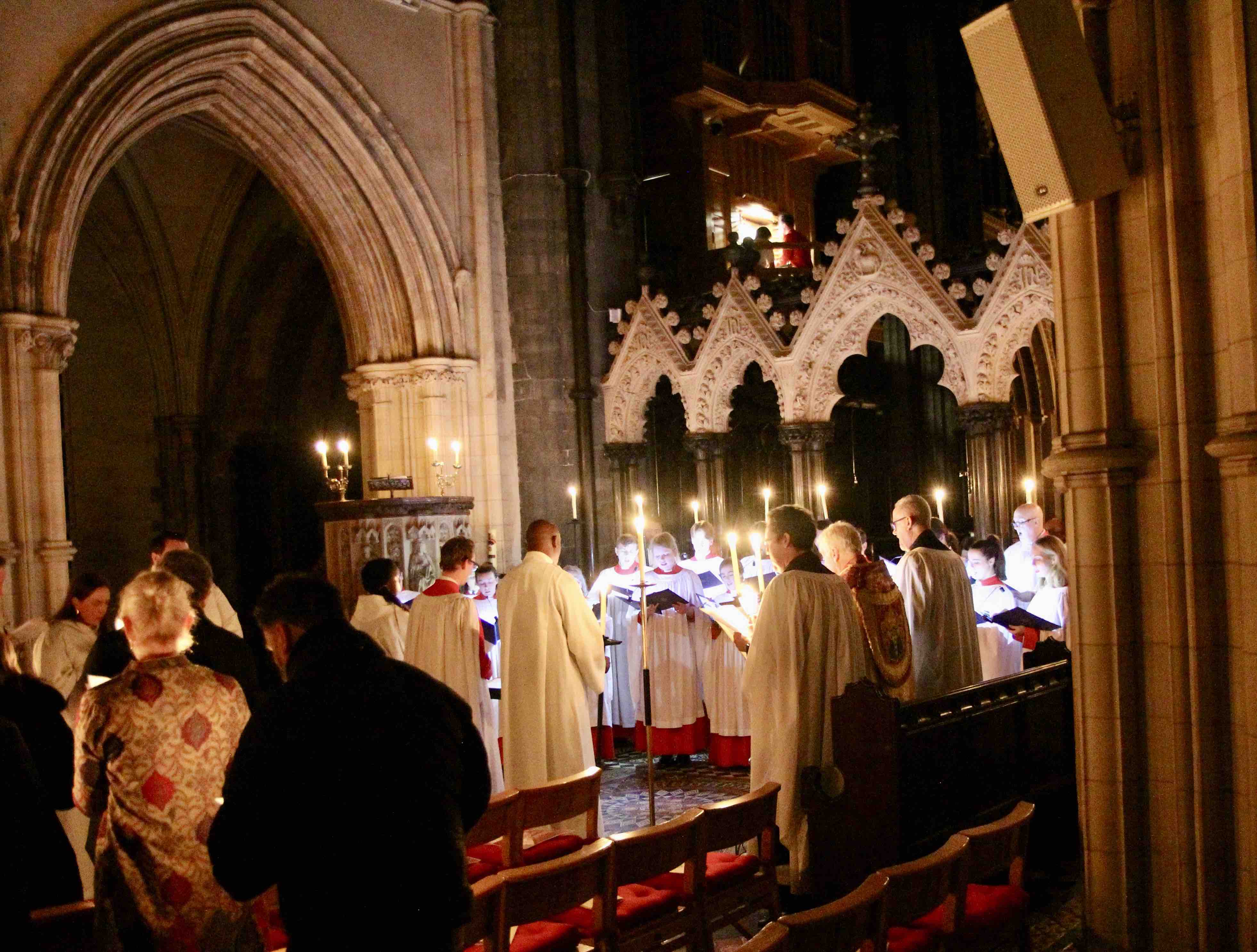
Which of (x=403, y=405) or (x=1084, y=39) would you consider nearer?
(x=1084, y=39)

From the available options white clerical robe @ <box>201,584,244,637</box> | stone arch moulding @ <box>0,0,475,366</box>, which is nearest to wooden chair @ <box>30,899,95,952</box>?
white clerical robe @ <box>201,584,244,637</box>

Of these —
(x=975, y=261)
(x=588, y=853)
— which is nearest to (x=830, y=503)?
(x=975, y=261)

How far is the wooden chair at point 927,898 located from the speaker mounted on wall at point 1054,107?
2.15 metres

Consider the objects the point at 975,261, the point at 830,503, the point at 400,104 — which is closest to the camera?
the point at 975,261

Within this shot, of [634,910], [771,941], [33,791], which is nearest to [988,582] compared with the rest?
[634,910]

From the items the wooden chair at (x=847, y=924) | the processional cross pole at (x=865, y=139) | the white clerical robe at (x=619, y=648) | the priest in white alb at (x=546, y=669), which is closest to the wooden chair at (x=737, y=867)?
the wooden chair at (x=847, y=924)

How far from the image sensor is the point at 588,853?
139 inches

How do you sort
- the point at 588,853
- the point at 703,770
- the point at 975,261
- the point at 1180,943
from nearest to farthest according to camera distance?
the point at 588,853, the point at 1180,943, the point at 703,770, the point at 975,261

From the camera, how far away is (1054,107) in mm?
4027

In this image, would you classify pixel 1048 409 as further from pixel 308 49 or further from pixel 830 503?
pixel 308 49

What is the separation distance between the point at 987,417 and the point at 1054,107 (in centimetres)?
665

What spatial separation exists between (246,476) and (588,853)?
44.9ft

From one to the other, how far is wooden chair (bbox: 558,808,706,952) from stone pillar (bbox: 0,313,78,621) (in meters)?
6.34

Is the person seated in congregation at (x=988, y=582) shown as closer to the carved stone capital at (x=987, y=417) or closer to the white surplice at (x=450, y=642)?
the carved stone capital at (x=987, y=417)
